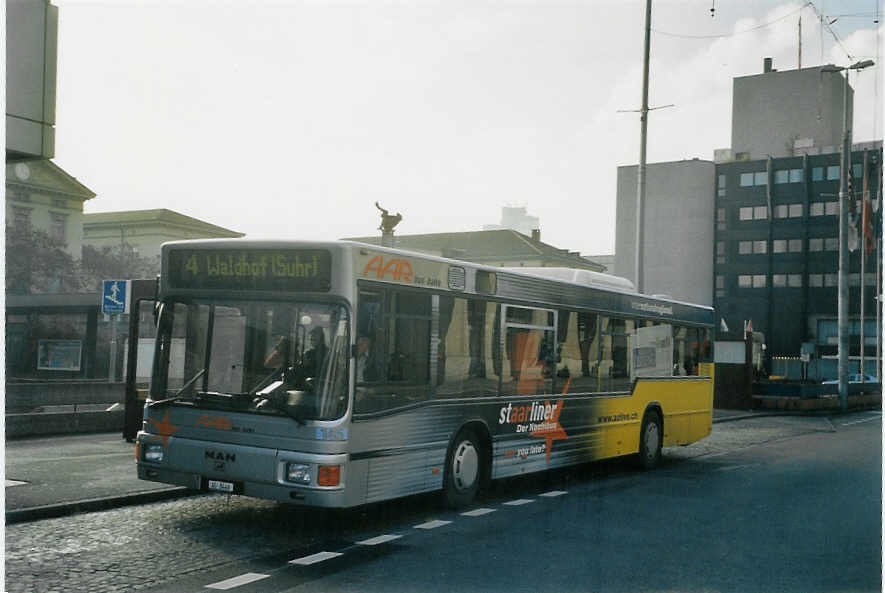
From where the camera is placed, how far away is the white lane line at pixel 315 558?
25.5 feet

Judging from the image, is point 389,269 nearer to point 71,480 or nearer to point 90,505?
point 90,505

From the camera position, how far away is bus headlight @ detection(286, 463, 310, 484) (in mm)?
8469

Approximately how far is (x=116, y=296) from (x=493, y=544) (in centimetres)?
964

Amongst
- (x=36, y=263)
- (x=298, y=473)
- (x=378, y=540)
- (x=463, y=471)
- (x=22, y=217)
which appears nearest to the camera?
(x=298, y=473)

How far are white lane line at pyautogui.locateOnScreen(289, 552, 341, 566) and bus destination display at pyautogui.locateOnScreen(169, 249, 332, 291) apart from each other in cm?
221

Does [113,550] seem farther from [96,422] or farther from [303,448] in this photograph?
[96,422]

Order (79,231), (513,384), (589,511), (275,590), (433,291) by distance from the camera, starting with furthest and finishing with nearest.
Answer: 1. (79,231)
2. (513,384)
3. (589,511)
4. (433,291)
5. (275,590)

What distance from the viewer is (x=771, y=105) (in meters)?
82.5

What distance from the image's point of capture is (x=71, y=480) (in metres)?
11.2

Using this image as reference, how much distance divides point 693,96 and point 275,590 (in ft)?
20.6

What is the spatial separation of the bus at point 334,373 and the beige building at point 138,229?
50.2m

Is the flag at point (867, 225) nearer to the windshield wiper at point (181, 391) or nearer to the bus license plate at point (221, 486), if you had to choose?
the windshield wiper at point (181, 391)

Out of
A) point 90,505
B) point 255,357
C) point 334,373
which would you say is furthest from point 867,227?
point 90,505

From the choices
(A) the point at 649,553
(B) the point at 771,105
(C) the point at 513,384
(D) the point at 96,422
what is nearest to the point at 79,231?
(D) the point at 96,422
